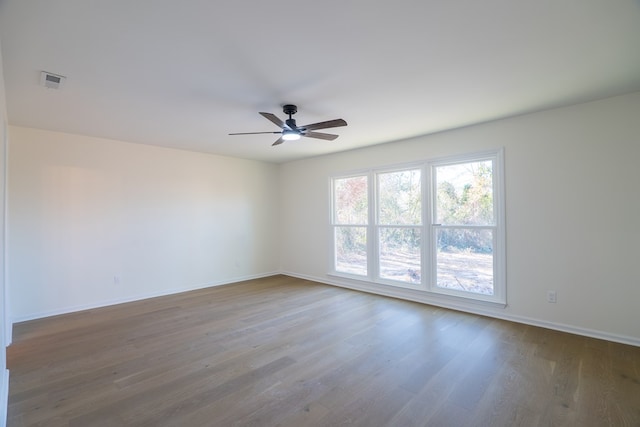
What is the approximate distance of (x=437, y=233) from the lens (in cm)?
450

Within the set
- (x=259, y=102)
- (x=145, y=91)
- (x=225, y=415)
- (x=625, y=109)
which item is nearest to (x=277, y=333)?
(x=225, y=415)

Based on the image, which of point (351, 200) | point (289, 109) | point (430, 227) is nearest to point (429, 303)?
point (430, 227)

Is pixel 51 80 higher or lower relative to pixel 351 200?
higher

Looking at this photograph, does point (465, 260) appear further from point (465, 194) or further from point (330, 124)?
point (330, 124)

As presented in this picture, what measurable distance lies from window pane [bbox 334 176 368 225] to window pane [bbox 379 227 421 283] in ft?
1.88

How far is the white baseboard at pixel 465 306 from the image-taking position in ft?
10.4

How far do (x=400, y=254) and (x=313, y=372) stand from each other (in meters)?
2.84

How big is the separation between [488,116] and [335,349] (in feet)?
11.0

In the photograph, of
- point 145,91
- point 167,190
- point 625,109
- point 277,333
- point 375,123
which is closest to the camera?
point 145,91

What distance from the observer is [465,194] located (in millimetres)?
4234

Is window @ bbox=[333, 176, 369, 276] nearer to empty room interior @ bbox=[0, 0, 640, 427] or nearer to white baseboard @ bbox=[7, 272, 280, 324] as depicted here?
empty room interior @ bbox=[0, 0, 640, 427]

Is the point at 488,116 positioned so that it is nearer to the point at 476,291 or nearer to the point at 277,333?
the point at 476,291

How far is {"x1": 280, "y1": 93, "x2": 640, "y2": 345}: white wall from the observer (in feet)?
10.1

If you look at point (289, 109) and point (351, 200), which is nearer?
point (289, 109)
